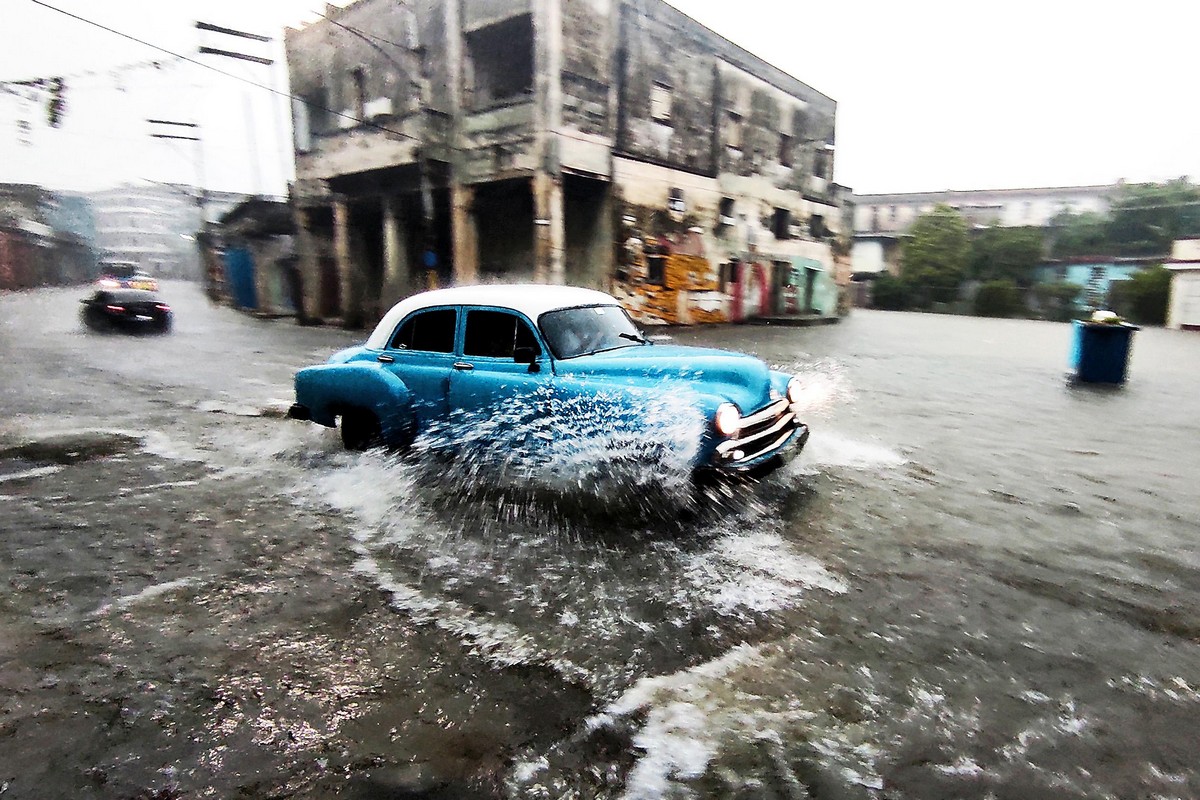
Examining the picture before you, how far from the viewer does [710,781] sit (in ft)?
6.90

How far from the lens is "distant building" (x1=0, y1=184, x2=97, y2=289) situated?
13906mm

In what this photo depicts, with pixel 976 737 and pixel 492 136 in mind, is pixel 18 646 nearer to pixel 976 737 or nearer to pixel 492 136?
pixel 976 737

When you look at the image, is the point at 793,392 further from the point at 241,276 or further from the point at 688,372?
the point at 241,276

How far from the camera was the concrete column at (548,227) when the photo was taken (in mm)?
15754

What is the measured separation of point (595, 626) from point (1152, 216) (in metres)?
53.6

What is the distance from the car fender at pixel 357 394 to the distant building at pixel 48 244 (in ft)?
39.8

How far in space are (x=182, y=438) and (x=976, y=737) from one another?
24.3ft

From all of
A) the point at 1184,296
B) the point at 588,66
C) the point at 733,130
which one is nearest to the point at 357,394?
the point at 588,66

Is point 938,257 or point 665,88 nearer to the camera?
point 665,88

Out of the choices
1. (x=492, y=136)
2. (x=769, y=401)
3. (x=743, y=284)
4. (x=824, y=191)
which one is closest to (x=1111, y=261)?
(x=824, y=191)

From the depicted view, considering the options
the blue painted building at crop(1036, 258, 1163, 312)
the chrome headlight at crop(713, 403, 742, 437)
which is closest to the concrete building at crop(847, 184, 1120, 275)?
the blue painted building at crop(1036, 258, 1163, 312)

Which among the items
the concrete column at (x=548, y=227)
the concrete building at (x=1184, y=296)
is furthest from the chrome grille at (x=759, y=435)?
the concrete building at (x=1184, y=296)

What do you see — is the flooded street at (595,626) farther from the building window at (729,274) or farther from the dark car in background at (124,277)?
the building window at (729,274)

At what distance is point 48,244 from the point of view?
15609 mm
